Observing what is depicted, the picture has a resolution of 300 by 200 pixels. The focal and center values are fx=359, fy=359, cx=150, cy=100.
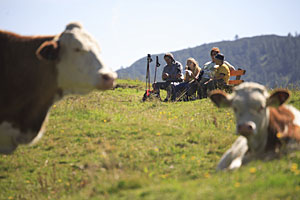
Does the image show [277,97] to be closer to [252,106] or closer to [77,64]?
[252,106]

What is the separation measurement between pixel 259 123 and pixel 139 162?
114 inches

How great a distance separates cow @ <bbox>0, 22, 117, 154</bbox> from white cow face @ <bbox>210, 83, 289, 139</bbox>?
2189mm

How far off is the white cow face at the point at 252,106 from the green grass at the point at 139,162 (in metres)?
0.61

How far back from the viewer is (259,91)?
6.24m

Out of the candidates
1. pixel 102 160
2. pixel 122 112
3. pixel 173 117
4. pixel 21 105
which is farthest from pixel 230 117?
pixel 21 105

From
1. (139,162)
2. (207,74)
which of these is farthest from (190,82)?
(139,162)

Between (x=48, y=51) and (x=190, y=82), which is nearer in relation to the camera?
(x=48, y=51)

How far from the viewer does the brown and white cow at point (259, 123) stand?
19.7 feet

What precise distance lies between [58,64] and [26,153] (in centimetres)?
378

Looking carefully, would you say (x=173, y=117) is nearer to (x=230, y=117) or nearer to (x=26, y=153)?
(x=230, y=117)

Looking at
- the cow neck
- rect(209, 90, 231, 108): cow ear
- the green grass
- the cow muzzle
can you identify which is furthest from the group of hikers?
the cow neck

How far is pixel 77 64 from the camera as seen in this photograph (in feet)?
20.6

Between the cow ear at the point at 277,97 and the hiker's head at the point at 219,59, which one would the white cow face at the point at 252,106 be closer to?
the cow ear at the point at 277,97

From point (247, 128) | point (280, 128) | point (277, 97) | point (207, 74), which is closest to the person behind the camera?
point (247, 128)
